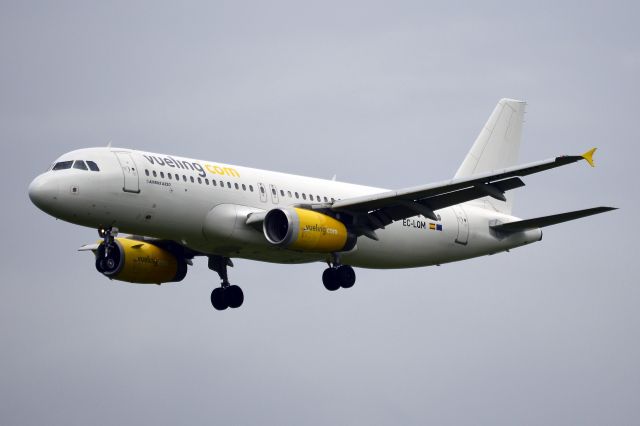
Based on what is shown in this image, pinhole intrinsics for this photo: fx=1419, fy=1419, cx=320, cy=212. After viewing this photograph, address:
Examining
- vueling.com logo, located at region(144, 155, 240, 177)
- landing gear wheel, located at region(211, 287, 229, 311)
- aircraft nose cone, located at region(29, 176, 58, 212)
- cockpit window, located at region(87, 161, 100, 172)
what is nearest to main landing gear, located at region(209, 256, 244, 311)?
landing gear wheel, located at region(211, 287, 229, 311)

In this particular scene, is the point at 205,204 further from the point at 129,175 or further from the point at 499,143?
the point at 499,143

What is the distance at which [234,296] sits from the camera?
6181cm

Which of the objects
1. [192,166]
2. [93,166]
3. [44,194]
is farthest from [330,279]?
[44,194]

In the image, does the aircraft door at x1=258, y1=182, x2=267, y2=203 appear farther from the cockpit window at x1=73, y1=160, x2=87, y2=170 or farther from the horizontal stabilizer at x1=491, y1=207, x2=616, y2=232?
the horizontal stabilizer at x1=491, y1=207, x2=616, y2=232

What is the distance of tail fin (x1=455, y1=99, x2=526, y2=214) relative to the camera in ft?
220

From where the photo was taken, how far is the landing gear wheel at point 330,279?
191 ft

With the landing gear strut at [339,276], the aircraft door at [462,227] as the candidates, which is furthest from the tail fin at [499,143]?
the landing gear strut at [339,276]

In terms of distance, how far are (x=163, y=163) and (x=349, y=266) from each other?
30.9ft

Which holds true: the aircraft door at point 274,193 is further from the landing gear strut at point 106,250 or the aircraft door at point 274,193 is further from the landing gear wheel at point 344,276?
the landing gear strut at point 106,250

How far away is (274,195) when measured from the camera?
187 feet

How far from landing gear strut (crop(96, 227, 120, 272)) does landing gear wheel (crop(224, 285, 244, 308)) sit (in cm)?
570

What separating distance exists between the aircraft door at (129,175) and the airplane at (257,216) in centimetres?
5

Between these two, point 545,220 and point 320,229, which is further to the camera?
point 545,220

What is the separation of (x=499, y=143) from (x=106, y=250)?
21.9 m
